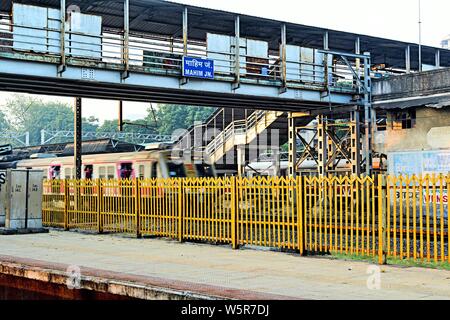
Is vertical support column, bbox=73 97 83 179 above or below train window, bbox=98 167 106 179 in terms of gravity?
above

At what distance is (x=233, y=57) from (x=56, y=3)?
781cm

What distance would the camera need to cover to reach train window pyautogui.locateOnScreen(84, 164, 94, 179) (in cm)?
3030

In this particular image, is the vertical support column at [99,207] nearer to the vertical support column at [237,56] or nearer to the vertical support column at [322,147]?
the vertical support column at [237,56]

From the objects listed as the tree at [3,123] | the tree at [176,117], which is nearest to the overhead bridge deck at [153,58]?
the tree at [176,117]

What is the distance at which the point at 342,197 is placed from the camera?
37.8 feet

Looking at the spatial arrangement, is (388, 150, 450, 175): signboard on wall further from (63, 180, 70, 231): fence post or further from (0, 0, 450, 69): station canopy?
(63, 180, 70, 231): fence post

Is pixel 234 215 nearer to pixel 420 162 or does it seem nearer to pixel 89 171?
pixel 420 162

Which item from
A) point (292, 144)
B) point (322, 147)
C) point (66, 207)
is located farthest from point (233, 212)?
point (292, 144)

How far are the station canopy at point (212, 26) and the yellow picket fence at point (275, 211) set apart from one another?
9317 mm

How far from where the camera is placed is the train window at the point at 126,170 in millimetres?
27547

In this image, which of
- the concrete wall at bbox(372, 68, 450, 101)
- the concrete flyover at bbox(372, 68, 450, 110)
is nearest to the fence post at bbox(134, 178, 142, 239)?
the concrete flyover at bbox(372, 68, 450, 110)

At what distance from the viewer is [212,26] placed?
2880 centimetres

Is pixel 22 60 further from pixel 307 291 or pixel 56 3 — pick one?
pixel 307 291

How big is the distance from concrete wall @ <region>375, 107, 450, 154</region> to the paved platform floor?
11397 mm
